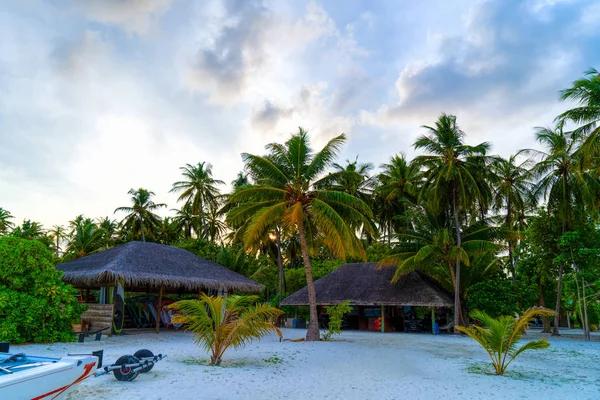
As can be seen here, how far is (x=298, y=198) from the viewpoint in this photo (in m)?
15.6

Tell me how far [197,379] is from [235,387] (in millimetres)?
883

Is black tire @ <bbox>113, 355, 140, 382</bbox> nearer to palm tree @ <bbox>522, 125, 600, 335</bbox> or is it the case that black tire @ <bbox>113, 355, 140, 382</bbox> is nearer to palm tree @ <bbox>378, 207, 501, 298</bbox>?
palm tree @ <bbox>378, 207, 501, 298</bbox>

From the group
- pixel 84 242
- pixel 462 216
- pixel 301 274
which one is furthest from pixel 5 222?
pixel 462 216

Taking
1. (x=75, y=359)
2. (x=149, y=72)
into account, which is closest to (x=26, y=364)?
(x=75, y=359)

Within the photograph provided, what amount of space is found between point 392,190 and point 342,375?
23.8 meters

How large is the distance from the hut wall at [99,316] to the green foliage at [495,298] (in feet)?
50.3

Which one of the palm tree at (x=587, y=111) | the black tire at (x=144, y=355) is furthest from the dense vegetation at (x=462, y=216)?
the black tire at (x=144, y=355)

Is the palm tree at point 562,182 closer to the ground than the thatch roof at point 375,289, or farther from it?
farther from it

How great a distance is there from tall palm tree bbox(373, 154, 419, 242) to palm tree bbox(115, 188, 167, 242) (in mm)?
18638

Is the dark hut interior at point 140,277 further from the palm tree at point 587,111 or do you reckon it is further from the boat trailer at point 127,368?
the palm tree at point 587,111

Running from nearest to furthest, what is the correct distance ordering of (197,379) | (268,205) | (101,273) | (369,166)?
(197,379) < (101,273) < (268,205) < (369,166)

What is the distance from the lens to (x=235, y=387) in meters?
6.81

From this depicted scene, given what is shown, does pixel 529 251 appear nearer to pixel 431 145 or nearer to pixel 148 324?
pixel 431 145

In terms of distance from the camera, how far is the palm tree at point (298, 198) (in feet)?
49.6
